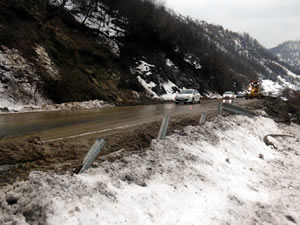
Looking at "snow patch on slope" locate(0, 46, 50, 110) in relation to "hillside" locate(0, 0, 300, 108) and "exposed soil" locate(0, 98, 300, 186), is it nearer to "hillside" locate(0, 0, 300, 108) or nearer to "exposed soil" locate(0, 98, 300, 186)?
"hillside" locate(0, 0, 300, 108)

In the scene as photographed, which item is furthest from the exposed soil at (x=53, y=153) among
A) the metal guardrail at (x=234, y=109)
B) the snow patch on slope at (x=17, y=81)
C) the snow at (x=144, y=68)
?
the snow at (x=144, y=68)

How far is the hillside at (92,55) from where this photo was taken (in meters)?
22.2

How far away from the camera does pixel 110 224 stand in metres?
4.89

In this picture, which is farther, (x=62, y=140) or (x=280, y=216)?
(x=62, y=140)

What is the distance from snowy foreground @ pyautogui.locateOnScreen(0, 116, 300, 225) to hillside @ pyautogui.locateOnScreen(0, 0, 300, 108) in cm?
1393

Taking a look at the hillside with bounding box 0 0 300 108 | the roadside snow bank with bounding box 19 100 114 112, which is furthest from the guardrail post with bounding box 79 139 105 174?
the hillside with bounding box 0 0 300 108

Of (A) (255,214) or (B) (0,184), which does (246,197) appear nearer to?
(A) (255,214)

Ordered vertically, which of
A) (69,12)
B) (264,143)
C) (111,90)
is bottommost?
(111,90)

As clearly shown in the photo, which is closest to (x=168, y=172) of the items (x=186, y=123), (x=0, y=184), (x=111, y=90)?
(x=0, y=184)

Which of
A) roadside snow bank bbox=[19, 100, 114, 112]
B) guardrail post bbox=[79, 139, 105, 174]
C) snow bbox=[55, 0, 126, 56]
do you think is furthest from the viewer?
snow bbox=[55, 0, 126, 56]

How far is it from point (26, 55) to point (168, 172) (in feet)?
62.4

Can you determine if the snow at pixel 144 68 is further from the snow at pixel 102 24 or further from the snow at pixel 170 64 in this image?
the snow at pixel 170 64

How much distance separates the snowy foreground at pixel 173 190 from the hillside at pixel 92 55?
13.9 m

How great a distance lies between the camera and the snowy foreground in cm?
477
